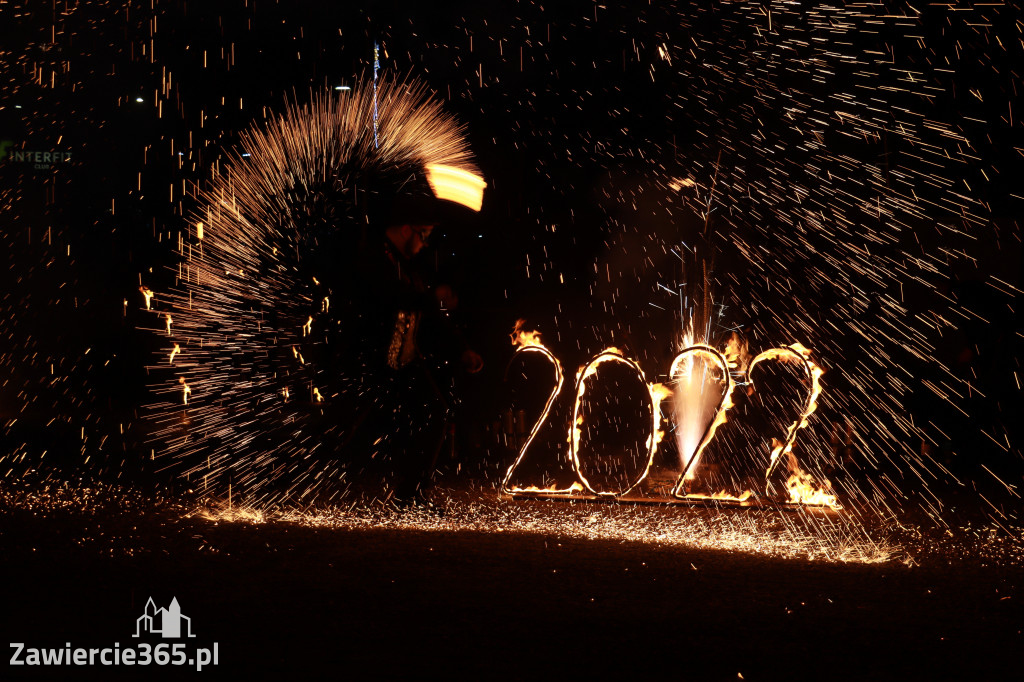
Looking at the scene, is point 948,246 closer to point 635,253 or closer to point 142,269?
point 635,253

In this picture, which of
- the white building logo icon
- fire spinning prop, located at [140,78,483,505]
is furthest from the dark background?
the white building logo icon

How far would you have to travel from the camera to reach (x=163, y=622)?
4.94 metres

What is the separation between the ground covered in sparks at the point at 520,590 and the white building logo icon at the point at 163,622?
7 centimetres

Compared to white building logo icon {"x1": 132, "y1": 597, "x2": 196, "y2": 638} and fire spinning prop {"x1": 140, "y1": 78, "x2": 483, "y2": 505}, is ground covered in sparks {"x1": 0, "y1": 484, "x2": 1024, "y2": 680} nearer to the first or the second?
white building logo icon {"x1": 132, "y1": 597, "x2": 196, "y2": 638}

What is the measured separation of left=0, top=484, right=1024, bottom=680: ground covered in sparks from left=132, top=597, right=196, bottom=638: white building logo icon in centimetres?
7

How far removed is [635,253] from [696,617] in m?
12.7

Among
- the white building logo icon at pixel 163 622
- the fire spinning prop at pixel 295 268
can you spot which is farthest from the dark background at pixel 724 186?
the white building logo icon at pixel 163 622

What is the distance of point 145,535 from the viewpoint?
281 inches

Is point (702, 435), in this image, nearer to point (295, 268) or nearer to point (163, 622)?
point (163, 622)

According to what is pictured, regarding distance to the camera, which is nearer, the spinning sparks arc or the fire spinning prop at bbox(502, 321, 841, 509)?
the fire spinning prop at bbox(502, 321, 841, 509)

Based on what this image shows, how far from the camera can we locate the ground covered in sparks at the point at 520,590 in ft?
14.9

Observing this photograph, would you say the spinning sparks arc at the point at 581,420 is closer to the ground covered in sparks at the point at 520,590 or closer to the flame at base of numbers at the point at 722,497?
the flame at base of numbers at the point at 722,497

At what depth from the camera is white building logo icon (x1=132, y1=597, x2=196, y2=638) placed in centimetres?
482

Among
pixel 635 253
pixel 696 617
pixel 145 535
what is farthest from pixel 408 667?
pixel 635 253
